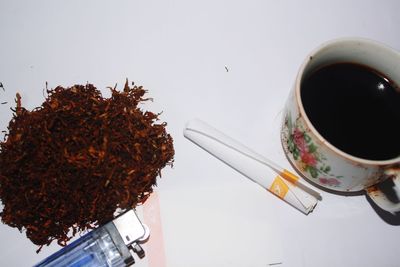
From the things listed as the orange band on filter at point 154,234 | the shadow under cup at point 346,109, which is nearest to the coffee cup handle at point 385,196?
the shadow under cup at point 346,109

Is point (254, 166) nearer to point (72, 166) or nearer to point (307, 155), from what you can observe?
point (307, 155)

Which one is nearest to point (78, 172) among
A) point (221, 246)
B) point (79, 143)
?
point (79, 143)

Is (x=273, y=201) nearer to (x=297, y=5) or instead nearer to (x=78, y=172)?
(x=78, y=172)

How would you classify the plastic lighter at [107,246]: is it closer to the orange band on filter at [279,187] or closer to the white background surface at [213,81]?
the white background surface at [213,81]

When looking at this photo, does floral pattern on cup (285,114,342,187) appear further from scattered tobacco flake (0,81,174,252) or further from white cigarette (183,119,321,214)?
scattered tobacco flake (0,81,174,252)

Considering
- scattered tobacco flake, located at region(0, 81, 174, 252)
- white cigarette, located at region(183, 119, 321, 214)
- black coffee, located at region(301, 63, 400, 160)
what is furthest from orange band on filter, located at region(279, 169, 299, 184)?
scattered tobacco flake, located at region(0, 81, 174, 252)

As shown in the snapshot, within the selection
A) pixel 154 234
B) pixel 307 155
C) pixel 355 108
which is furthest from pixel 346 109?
pixel 154 234
